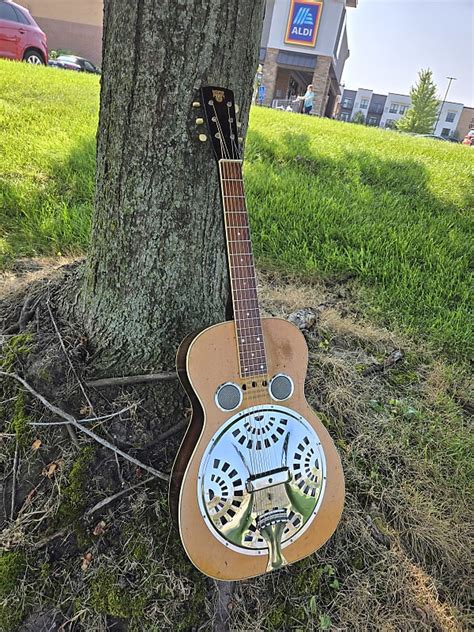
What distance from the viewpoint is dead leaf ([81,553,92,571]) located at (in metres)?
1.25

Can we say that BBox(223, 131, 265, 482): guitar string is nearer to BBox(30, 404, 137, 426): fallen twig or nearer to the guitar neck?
the guitar neck

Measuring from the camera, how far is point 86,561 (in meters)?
1.25

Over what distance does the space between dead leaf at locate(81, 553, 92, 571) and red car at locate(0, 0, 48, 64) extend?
10594 millimetres

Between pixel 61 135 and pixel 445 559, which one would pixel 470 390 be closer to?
pixel 445 559

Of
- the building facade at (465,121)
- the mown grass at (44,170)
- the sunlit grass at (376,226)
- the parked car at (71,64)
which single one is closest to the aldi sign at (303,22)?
the parked car at (71,64)

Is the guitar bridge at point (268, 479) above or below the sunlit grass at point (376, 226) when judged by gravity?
below

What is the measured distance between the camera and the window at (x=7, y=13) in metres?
8.24

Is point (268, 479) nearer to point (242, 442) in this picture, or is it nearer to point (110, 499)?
point (242, 442)

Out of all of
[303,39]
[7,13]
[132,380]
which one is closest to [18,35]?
[7,13]

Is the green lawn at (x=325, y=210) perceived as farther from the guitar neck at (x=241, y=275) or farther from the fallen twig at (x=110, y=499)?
the fallen twig at (x=110, y=499)

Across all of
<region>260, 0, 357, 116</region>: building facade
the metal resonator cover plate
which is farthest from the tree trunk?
<region>260, 0, 357, 116</region>: building facade

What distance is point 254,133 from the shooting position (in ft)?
18.2

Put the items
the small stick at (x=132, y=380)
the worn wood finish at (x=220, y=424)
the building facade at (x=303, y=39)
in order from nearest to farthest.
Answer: the worn wood finish at (x=220, y=424) → the small stick at (x=132, y=380) → the building facade at (x=303, y=39)

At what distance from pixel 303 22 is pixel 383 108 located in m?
39.6
